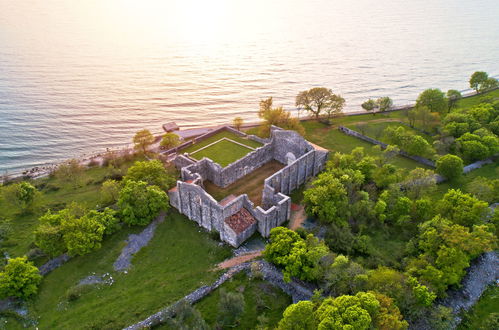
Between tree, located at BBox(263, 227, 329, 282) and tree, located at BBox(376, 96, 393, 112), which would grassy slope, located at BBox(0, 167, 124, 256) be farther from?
tree, located at BBox(376, 96, 393, 112)

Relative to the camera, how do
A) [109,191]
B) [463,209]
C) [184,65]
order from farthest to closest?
1. [184,65]
2. [109,191]
3. [463,209]

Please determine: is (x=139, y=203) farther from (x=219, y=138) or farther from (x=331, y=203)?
(x=219, y=138)

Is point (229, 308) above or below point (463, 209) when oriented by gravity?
below

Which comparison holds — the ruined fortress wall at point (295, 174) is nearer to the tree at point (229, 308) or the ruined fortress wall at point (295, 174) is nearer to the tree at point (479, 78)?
the tree at point (229, 308)

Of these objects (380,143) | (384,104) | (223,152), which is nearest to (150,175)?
(223,152)

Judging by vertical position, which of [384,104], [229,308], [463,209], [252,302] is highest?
[384,104]

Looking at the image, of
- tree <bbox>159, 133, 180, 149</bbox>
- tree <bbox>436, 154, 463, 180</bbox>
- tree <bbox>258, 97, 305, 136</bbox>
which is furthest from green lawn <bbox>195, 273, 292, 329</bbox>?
tree <bbox>258, 97, 305, 136</bbox>
